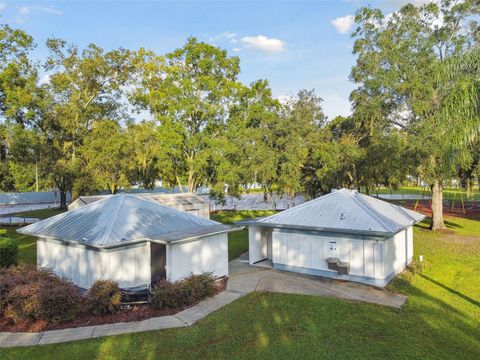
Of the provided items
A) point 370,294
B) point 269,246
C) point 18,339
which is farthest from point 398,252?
point 18,339

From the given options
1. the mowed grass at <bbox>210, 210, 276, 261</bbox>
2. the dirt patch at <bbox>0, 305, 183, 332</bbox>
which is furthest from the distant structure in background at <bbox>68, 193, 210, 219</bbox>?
the dirt patch at <bbox>0, 305, 183, 332</bbox>

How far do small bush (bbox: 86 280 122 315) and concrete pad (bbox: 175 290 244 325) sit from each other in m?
1.97

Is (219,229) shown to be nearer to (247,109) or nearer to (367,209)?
(367,209)

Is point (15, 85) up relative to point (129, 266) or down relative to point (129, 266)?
up

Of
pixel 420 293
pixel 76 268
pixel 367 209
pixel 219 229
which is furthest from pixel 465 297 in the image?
pixel 76 268

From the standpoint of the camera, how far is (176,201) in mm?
26469

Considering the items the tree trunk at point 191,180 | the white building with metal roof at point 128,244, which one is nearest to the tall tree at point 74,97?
the tree trunk at point 191,180

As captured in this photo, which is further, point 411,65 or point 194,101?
point 194,101

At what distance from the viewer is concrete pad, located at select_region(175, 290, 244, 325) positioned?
1034cm

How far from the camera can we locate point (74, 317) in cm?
1048

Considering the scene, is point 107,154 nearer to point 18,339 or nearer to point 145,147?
point 145,147

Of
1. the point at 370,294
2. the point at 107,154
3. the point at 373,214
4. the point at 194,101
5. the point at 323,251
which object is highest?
the point at 194,101

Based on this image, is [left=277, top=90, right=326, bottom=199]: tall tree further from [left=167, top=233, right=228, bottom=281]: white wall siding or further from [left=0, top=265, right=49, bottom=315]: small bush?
[left=0, top=265, right=49, bottom=315]: small bush

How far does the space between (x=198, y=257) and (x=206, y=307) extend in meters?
2.52
